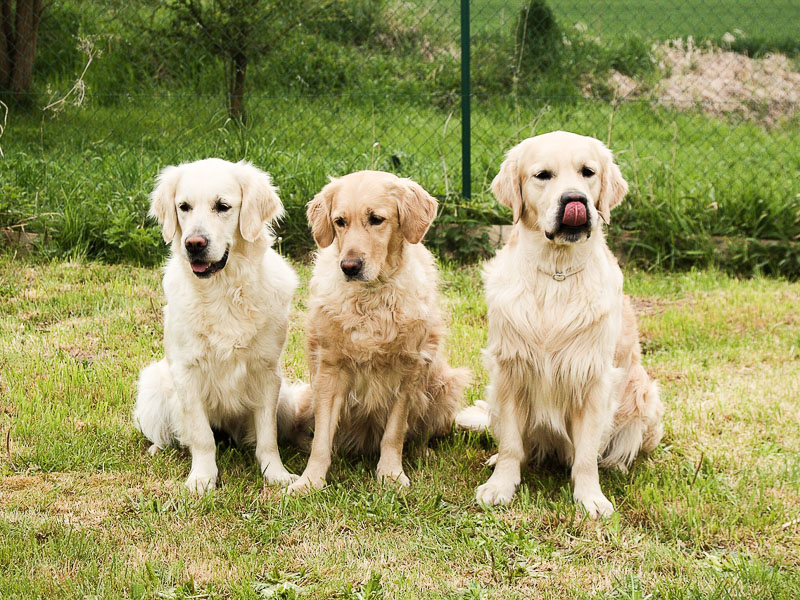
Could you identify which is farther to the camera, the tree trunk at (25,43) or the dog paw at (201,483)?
the tree trunk at (25,43)

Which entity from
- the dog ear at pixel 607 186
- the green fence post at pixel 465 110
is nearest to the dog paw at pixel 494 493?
the dog ear at pixel 607 186

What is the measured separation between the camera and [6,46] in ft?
22.9

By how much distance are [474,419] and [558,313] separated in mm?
929

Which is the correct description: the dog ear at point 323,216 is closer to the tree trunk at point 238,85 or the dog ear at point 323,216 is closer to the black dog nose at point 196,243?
the black dog nose at point 196,243

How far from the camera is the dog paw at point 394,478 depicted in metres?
3.40

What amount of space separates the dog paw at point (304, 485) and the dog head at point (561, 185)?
128 centimetres

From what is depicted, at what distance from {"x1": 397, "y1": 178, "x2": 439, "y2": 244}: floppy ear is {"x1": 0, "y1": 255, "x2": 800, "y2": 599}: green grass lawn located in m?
0.99

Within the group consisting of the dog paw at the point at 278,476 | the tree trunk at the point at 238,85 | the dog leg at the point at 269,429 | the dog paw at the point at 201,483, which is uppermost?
the tree trunk at the point at 238,85

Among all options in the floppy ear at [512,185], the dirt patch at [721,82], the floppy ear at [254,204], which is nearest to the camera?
the floppy ear at [512,185]

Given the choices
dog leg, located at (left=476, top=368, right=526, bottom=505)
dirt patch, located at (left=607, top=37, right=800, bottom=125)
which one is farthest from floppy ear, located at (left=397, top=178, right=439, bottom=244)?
dirt patch, located at (left=607, top=37, right=800, bottom=125)

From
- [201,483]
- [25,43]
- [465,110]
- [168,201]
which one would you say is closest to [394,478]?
[201,483]

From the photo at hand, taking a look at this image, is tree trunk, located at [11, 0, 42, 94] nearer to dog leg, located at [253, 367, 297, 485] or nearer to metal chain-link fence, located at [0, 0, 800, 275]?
metal chain-link fence, located at [0, 0, 800, 275]

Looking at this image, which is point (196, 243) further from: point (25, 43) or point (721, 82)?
point (721, 82)

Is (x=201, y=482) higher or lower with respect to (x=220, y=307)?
lower
